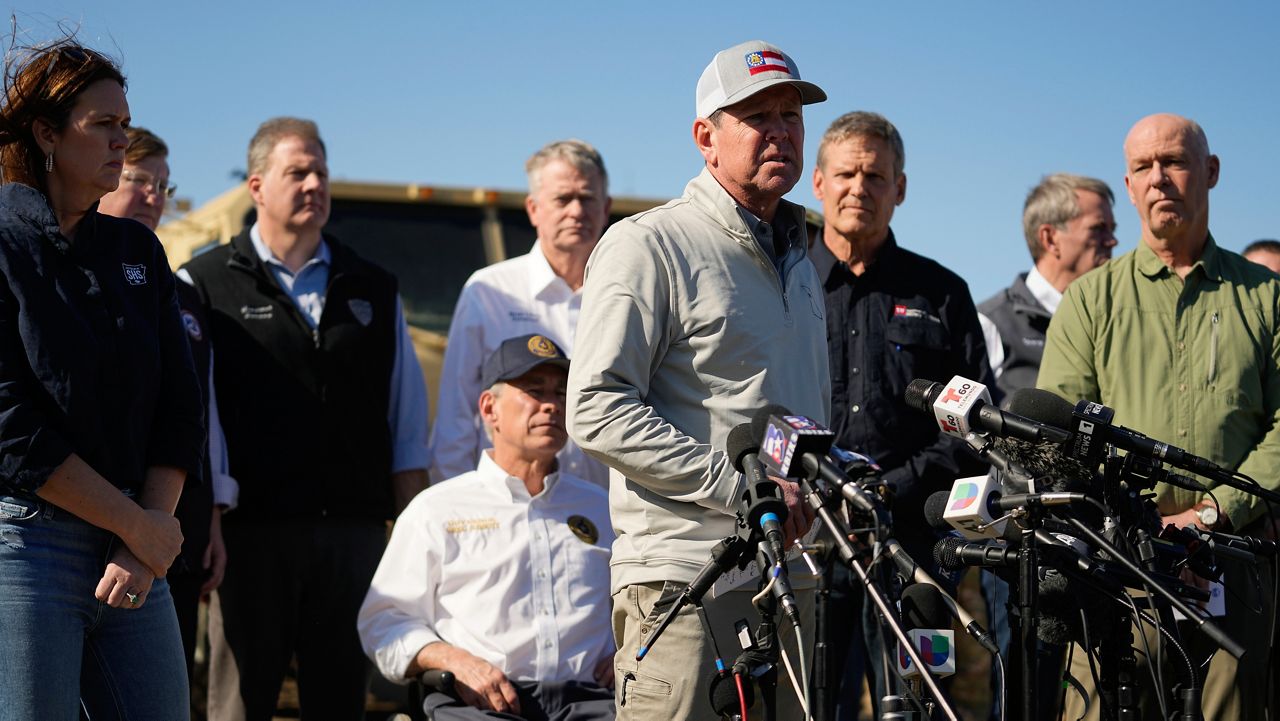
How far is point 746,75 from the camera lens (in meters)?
4.07

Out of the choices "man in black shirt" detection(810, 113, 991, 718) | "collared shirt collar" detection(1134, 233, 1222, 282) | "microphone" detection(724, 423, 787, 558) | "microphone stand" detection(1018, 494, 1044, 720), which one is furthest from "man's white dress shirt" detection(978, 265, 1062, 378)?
"microphone" detection(724, 423, 787, 558)

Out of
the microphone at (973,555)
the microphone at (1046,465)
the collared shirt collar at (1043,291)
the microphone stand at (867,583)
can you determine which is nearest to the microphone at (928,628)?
the microphone stand at (867,583)

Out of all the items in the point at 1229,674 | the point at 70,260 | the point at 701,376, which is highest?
the point at 70,260

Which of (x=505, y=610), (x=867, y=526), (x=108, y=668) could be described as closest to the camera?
(x=867, y=526)

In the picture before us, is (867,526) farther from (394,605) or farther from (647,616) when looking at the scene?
(394,605)

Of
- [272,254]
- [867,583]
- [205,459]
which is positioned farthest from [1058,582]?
[272,254]

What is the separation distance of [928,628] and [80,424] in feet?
7.08

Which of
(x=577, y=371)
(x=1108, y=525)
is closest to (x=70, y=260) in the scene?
(x=577, y=371)

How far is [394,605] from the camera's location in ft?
17.4

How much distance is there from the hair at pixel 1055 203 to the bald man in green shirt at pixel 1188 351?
1880 millimetres

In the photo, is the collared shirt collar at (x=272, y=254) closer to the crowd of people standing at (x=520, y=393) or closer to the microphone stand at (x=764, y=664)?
the crowd of people standing at (x=520, y=393)

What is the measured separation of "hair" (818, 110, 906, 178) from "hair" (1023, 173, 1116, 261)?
1896 mm

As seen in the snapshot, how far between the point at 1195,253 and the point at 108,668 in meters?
4.16

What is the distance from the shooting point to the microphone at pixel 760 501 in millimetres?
2971
